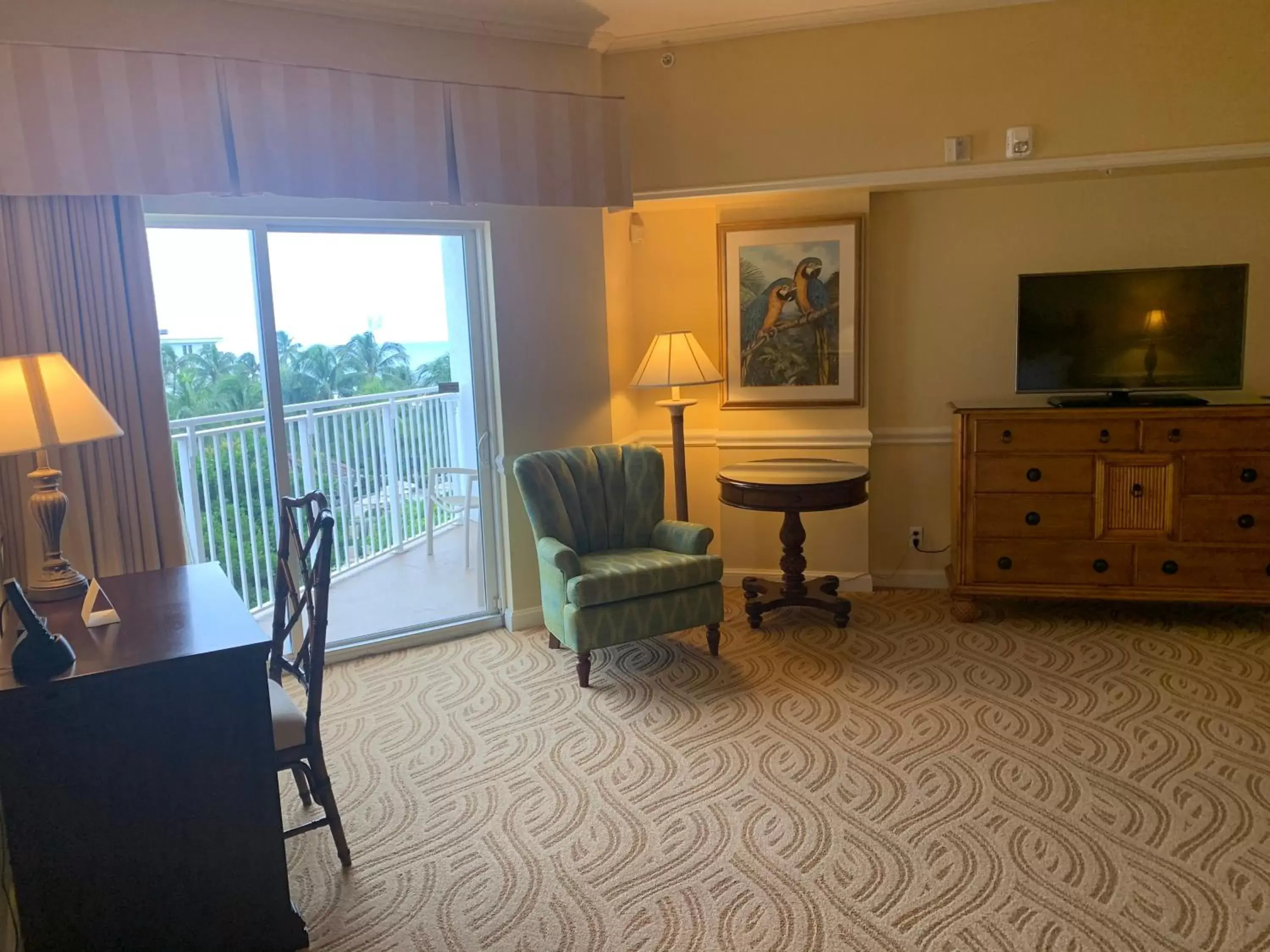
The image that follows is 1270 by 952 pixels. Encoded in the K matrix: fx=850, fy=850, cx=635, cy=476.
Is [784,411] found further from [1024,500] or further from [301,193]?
[301,193]

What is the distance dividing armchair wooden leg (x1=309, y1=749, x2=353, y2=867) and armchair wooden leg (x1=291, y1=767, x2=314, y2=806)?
1.01 feet

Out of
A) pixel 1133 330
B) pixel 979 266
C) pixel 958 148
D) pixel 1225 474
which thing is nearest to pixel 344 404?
pixel 958 148

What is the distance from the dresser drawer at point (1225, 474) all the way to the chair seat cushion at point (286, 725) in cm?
386

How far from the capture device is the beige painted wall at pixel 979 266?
14.0ft

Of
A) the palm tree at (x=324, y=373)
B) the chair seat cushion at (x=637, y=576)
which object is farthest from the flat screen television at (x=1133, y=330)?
the palm tree at (x=324, y=373)

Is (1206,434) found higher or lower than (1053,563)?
higher

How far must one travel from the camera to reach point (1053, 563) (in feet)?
13.5

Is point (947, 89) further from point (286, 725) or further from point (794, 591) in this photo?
point (286, 725)

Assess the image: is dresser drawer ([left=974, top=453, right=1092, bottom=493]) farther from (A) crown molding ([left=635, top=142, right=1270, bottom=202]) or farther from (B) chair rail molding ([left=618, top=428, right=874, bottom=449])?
(A) crown molding ([left=635, top=142, right=1270, bottom=202])

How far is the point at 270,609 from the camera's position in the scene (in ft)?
13.8

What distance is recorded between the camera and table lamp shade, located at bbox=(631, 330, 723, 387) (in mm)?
4258

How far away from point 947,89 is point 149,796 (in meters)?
4.14

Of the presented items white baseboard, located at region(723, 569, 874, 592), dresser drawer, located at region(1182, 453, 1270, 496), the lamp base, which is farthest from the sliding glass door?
dresser drawer, located at region(1182, 453, 1270, 496)

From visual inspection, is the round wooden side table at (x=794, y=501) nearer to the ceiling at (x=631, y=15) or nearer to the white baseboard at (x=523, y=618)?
the white baseboard at (x=523, y=618)
